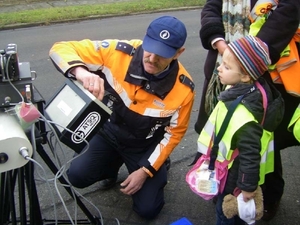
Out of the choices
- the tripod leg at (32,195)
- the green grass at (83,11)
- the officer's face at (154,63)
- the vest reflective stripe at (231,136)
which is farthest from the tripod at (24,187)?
the green grass at (83,11)

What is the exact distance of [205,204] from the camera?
10.3ft

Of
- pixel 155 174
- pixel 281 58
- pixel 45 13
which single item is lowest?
pixel 45 13

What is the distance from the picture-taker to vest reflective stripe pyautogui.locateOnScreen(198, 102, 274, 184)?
217cm

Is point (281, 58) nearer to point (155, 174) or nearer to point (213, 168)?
point (213, 168)

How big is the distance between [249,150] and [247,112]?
0.62 feet

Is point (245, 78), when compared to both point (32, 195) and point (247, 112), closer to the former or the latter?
point (247, 112)

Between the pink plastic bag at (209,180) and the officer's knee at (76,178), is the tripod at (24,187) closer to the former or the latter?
the officer's knee at (76,178)

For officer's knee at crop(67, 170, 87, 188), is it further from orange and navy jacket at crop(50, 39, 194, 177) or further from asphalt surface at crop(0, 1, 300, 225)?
orange and navy jacket at crop(50, 39, 194, 177)

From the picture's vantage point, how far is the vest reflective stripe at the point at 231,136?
2166mm

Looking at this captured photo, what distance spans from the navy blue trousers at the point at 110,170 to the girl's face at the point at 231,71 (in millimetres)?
947

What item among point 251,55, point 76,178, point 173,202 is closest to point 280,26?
point 251,55

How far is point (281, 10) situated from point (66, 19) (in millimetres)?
8315

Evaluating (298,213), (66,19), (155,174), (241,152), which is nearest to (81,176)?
(155,174)

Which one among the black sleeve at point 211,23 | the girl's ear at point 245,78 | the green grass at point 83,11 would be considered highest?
the black sleeve at point 211,23
